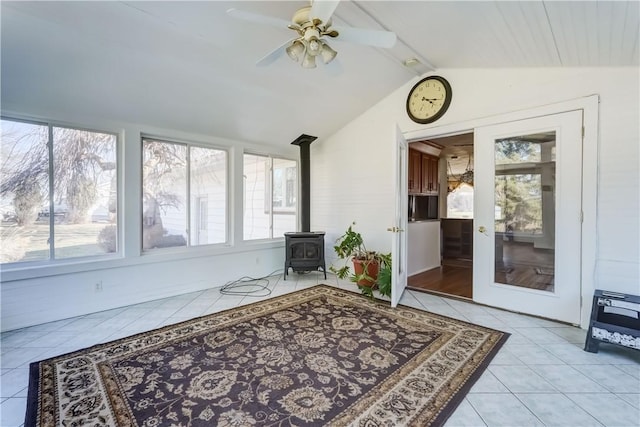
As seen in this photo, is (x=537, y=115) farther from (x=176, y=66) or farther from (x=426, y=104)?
A: (x=176, y=66)

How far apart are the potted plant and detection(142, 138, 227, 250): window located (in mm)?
1937

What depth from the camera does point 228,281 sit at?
4398 millimetres

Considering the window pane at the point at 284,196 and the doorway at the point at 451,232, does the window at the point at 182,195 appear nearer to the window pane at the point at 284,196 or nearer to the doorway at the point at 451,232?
the window pane at the point at 284,196

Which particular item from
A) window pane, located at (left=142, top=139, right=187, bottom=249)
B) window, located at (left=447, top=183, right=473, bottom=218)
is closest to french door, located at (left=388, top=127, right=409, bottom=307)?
window pane, located at (left=142, top=139, right=187, bottom=249)

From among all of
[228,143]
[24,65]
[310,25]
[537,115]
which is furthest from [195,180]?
[537,115]

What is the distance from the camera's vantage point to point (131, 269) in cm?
350

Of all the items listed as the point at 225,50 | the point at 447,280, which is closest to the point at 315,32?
the point at 225,50

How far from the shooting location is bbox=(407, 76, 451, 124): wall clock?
147 inches

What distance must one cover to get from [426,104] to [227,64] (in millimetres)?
2611

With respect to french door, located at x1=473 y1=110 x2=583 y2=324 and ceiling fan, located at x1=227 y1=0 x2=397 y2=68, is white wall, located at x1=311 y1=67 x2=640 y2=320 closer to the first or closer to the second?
french door, located at x1=473 y1=110 x2=583 y2=324

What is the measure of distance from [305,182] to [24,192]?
11.4 ft

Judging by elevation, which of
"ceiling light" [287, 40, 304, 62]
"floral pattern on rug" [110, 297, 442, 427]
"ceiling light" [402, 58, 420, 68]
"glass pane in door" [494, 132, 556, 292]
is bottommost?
"floral pattern on rug" [110, 297, 442, 427]

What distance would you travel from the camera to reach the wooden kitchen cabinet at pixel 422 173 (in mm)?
5059

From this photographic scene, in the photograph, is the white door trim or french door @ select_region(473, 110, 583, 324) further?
the white door trim
